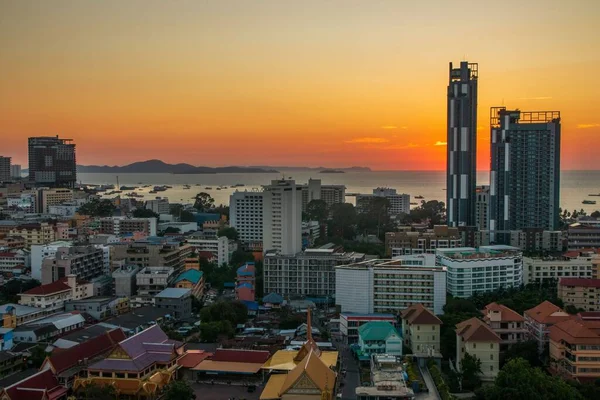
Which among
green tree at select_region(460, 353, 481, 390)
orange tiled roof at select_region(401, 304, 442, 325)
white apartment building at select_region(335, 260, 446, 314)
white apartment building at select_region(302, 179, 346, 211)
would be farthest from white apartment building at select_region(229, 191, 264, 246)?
green tree at select_region(460, 353, 481, 390)

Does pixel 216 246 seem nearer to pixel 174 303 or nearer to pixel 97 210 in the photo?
pixel 174 303

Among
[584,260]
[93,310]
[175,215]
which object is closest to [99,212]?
[175,215]

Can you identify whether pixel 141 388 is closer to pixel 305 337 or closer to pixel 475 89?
pixel 305 337

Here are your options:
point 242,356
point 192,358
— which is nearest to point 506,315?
point 242,356

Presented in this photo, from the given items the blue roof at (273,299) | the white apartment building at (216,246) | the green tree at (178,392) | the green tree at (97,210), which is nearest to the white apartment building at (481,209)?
the white apartment building at (216,246)

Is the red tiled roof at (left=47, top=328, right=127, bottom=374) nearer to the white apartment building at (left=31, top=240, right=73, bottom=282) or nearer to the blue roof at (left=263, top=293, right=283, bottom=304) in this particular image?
the blue roof at (left=263, top=293, right=283, bottom=304)

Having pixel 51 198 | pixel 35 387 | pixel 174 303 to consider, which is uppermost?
pixel 51 198

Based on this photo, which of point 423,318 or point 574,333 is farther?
point 423,318

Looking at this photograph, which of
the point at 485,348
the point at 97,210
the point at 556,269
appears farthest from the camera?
the point at 97,210
